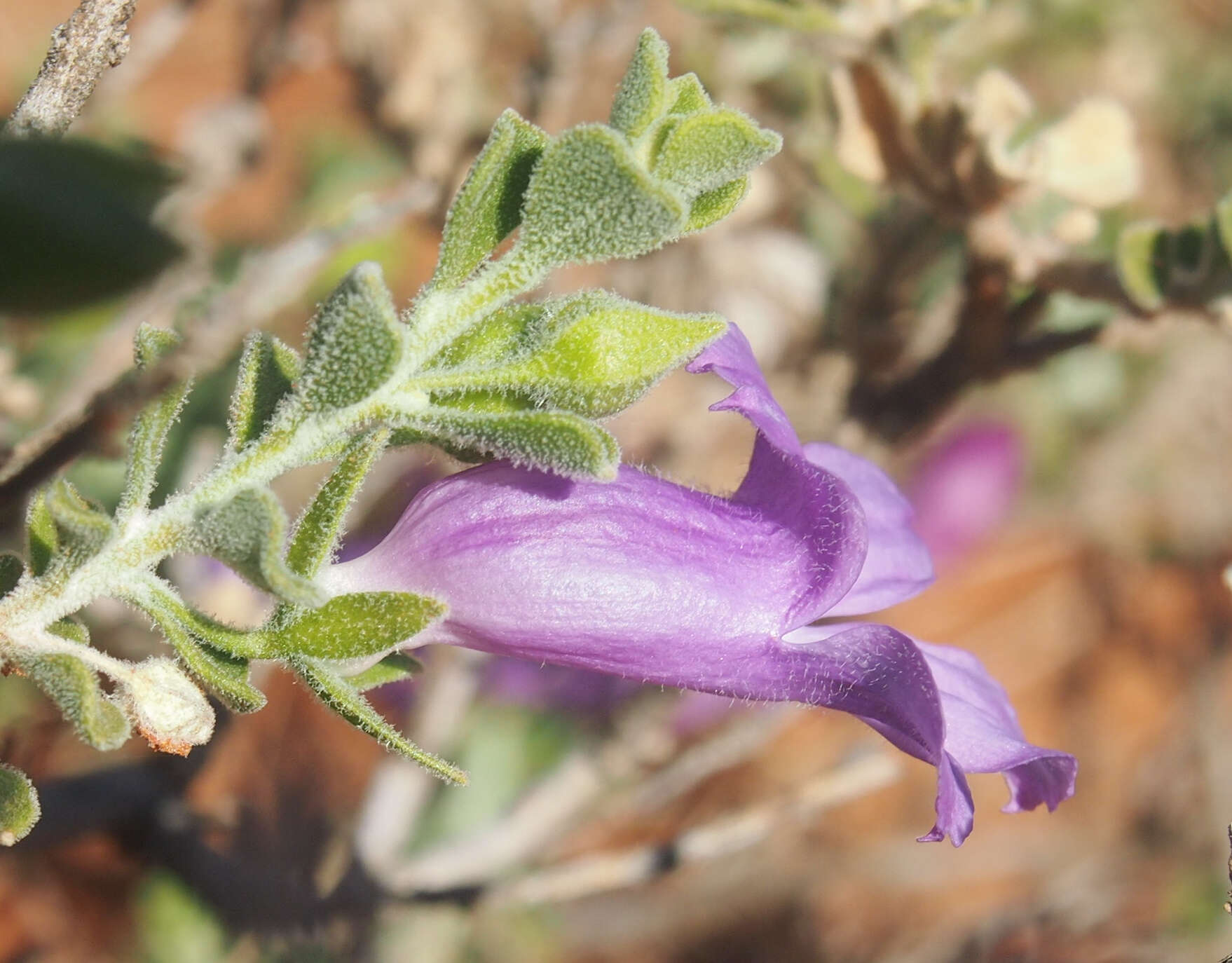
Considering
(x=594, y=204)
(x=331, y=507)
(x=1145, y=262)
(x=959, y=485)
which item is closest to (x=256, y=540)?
(x=331, y=507)

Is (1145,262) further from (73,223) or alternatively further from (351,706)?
(73,223)

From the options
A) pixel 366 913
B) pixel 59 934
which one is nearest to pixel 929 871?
pixel 366 913

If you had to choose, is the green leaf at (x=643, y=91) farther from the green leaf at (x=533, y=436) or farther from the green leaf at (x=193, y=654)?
the green leaf at (x=193, y=654)

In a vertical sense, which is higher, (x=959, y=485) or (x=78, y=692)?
(x=959, y=485)

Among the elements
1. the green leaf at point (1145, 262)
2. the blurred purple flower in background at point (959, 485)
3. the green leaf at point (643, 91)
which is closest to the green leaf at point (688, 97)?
the green leaf at point (643, 91)

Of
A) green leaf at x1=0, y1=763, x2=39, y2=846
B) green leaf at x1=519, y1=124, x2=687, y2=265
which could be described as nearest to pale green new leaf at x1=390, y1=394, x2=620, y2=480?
green leaf at x1=519, y1=124, x2=687, y2=265

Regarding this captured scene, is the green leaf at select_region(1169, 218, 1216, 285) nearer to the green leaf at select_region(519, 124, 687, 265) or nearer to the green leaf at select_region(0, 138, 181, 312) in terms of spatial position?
the green leaf at select_region(519, 124, 687, 265)
